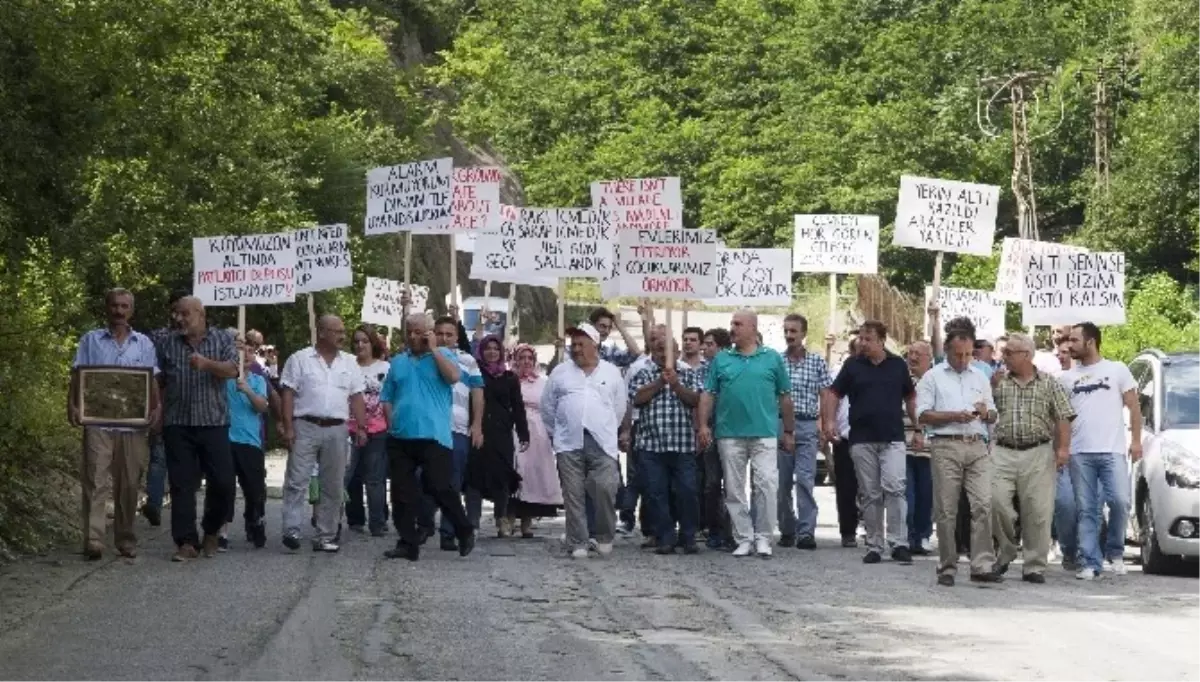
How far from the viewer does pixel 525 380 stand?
21859mm

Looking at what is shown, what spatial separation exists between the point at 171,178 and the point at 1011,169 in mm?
47586

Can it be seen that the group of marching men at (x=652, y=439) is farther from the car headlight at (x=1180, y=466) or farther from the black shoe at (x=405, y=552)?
the car headlight at (x=1180, y=466)

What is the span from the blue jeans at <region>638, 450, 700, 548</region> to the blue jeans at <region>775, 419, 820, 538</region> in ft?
3.54

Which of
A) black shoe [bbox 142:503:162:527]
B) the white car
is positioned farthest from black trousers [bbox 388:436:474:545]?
the white car

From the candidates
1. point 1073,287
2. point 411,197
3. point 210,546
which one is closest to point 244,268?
point 411,197

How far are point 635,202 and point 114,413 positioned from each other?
9.24 meters

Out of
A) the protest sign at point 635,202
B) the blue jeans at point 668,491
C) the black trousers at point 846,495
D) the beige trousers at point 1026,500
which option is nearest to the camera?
the beige trousers at point 1026,500

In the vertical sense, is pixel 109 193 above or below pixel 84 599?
above

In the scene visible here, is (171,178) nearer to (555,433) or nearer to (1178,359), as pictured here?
(555,433)

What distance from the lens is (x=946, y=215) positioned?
25.0 meters

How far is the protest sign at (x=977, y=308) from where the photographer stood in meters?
27.9

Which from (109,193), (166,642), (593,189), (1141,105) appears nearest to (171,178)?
(109,193)

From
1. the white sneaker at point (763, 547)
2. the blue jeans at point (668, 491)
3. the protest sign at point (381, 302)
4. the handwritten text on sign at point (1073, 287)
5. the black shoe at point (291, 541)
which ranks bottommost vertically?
the white sneaker at point (763, 547)

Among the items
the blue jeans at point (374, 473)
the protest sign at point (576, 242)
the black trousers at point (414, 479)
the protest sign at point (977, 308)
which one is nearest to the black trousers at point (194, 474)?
the black trousers at point (414, 479)
